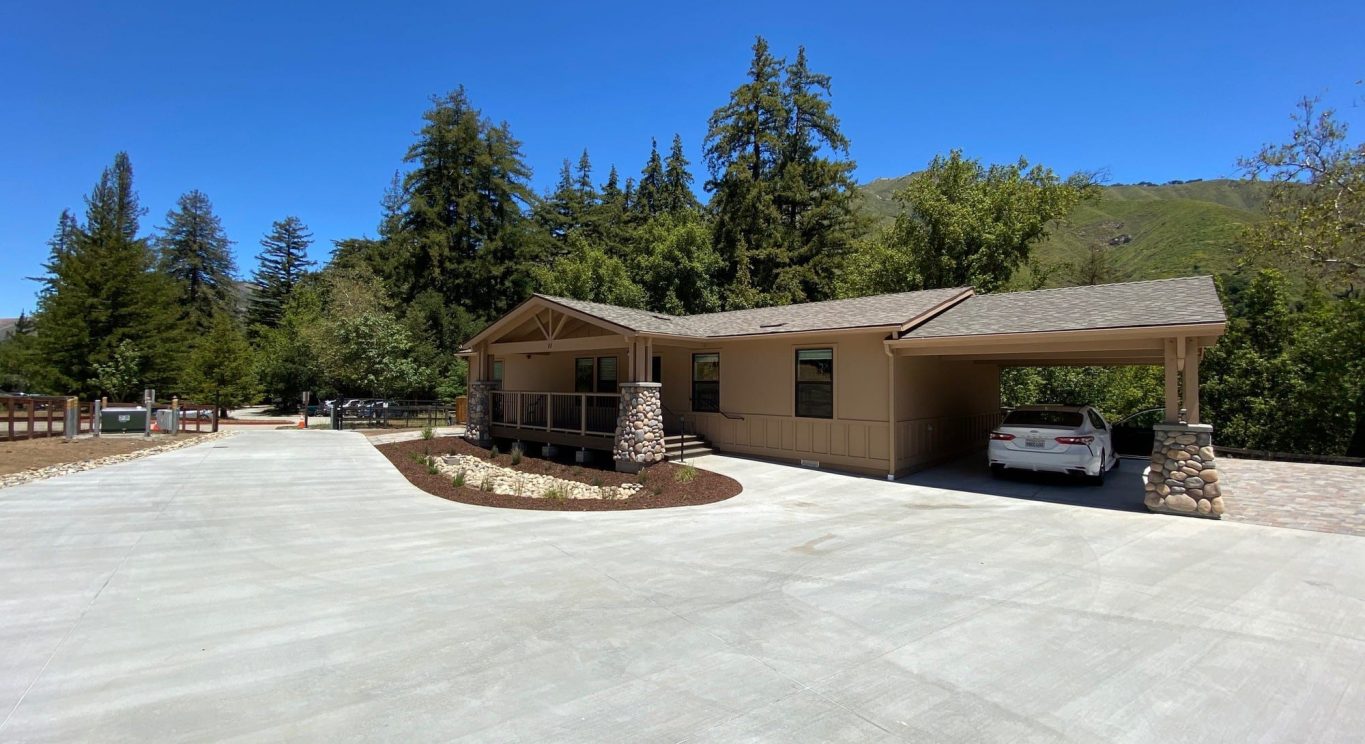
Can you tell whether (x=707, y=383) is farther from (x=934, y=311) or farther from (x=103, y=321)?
(x=103, y=321)

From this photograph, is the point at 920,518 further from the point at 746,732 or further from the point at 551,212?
the point at 551,212

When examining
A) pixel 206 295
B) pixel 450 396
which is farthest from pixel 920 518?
pixel 206 295

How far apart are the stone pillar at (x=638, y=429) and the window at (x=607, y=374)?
4293mm

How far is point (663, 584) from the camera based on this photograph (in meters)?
5.43

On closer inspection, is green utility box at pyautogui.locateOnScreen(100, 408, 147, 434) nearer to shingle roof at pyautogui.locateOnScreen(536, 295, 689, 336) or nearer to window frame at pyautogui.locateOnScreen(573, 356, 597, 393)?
window frame at pyautogui.locateOnScreen(573, 356, 597, 393)

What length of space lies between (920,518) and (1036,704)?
511 cm

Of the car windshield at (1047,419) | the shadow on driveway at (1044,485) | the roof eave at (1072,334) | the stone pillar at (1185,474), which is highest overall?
the roof eave at (1072,334)

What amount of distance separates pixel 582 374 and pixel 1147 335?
13499 mm

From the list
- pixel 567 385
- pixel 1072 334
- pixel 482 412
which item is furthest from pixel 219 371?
pixel 1072 334

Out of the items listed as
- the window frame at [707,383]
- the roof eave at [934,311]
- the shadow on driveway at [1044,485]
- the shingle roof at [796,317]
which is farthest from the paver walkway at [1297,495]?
the window frame at [707,383]

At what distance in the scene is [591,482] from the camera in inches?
A: 477

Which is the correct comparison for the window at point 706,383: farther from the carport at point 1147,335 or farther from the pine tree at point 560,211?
the pine tree at point 560,211

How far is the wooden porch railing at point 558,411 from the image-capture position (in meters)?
14.9

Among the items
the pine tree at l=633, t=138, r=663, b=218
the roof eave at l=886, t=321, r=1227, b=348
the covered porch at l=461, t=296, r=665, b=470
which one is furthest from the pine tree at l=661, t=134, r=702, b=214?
the roof eave at l=886, t=321, r=1227, b=348
